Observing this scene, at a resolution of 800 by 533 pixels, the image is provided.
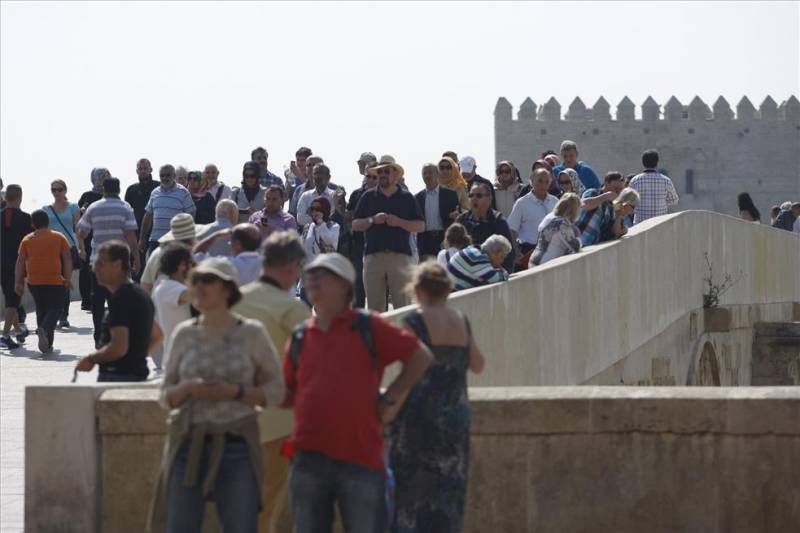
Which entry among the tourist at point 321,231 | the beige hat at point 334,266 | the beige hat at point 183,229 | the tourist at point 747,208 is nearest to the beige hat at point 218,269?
the beige hat at point 334,266

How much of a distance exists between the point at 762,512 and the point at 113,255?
2895 millimetres

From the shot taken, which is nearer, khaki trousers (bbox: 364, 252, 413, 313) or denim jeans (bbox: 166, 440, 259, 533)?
denim jeans (bbox: 166, 440, 259, 533)

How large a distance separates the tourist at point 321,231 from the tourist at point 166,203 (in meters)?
1.61

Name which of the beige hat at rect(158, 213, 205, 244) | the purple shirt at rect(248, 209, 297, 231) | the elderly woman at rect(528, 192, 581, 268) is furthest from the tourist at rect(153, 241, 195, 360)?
the elderly woman at rect(528, 192, 581, 268)

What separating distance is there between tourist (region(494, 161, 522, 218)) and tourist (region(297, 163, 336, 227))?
150cm

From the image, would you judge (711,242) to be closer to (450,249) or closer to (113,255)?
(450,249)

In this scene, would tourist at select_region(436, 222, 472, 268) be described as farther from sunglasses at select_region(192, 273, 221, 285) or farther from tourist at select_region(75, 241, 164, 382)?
sunglasses at select_region(192, 273, 221, 285)

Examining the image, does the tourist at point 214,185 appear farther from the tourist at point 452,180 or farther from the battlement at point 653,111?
the battlement at point 653,111

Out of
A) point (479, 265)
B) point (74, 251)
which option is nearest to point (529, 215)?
point (479, 265)

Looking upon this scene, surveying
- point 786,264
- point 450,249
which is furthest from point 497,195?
point 786,264

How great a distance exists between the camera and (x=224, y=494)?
628cm

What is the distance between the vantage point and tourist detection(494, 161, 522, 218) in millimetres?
15719

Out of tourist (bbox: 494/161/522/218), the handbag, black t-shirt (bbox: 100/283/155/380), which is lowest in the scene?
black t-shirt (bbox: 100/283/155/380)

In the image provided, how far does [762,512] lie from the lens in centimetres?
754
